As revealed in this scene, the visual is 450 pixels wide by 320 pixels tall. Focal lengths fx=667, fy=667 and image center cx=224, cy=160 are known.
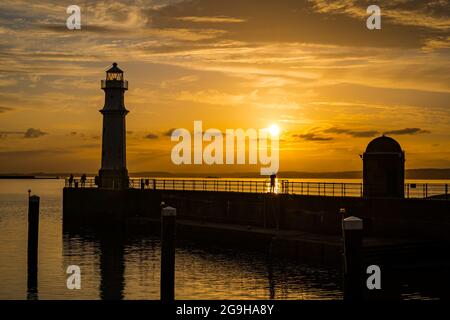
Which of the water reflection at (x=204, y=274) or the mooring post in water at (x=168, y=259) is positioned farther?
the water reflection at (x=204, y=274)

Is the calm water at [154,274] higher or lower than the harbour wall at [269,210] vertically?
lower

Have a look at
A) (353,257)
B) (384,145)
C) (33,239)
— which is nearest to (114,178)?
(33,239)

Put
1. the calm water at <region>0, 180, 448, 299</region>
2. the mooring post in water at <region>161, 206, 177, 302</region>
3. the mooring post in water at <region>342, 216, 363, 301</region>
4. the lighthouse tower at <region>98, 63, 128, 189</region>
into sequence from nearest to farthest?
1. the mooring post in water at <region>342, 216, 363, 301</region>
2. the mooring post in water at <region>161, 206, 177, 302</region>
3. the calm water at <region>0, 180, 448, 299</region>
4. the lighthouse tower at <region>98, 63, 128, 189</region>

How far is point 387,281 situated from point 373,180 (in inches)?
437

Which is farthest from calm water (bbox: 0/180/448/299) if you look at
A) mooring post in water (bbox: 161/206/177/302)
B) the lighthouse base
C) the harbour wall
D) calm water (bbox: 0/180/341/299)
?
the lighthouse base

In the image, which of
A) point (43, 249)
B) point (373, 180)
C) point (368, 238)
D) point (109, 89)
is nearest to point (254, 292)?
point (368, 238)

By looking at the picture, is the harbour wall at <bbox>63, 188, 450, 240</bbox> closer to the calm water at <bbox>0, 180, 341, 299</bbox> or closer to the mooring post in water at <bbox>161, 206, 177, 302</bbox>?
the calm water at <bbox>0, 180, 341, 299</bbox>

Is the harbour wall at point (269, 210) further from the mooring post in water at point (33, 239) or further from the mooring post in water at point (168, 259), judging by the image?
the mooring post in water at point (168, 259)

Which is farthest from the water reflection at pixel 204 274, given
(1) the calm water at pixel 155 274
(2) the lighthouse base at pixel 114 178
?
(2) the lighthouse base at pixel 114 178

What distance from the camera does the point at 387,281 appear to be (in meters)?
29.0

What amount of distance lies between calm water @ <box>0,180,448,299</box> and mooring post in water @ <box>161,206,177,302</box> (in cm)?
699

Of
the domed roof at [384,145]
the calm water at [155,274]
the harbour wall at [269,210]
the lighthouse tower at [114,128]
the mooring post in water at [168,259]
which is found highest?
the lighthouse tower at [114,128]

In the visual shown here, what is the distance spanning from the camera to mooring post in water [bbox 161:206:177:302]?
2147cm

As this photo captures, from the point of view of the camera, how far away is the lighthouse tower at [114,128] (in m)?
59.3
